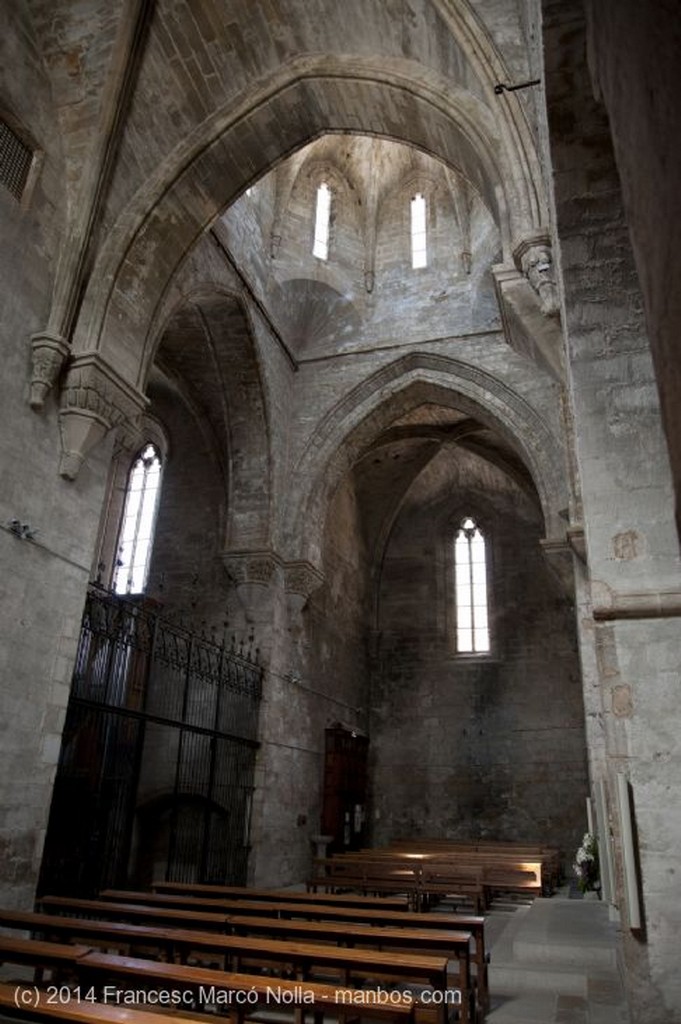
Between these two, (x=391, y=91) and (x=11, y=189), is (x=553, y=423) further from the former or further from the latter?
(x=11, y=189)

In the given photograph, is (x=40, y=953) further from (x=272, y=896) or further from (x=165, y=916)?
(x=272, y=896)

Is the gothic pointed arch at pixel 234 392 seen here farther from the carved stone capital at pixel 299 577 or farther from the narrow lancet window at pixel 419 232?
the narrow lancet window at pixel 419 232

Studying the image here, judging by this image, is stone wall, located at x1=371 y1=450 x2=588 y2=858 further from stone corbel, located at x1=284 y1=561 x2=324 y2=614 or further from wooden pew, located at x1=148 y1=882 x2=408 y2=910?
wooden pew, located at x1=148 y1=882 x2=408 y2=910

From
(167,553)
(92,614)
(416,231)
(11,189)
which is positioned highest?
(416,231)

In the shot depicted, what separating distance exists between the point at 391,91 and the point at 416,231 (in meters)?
7.13

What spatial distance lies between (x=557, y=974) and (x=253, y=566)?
27.4 ft

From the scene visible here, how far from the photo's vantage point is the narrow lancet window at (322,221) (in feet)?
49.1

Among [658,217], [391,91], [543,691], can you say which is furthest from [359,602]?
[658,217]

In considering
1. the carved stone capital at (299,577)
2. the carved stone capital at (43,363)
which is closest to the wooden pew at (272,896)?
the carved stone capital at (43,363)

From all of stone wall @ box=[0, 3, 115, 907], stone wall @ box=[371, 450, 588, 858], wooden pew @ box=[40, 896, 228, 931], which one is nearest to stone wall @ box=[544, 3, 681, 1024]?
wooden pew @ box=[40, 896, 228, 931]

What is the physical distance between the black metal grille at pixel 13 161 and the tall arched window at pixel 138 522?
25.1 ft

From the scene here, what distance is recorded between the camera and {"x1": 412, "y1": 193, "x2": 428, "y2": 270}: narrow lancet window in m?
15.1

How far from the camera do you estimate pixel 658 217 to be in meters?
1.03

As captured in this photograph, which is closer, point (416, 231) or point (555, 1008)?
point (555, 1008)
